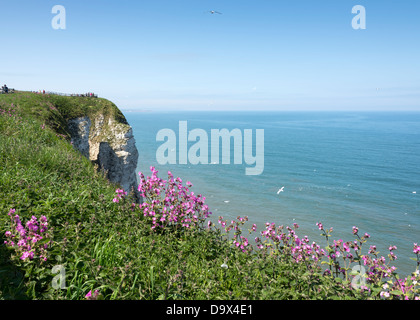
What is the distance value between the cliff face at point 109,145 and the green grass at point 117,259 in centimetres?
2756

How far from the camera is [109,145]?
37.0 meters

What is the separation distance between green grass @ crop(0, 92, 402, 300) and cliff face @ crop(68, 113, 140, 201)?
27556 mm

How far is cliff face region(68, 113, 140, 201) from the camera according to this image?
36.3 meters

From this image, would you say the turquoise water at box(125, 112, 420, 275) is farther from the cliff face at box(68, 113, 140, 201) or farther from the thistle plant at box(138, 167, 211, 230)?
the thistle plant at box(138, 167, 211, 230)

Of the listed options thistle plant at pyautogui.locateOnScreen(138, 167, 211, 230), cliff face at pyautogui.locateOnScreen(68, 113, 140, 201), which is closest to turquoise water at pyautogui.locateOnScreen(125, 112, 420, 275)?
cliff face at pyautogui.locateOnScreen(68, 113, 140, 201)

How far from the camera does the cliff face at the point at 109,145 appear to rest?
1428 inches

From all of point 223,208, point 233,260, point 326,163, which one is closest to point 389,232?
point 223,208

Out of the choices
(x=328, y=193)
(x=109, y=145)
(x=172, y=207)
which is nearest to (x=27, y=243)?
(x=172, y=207)

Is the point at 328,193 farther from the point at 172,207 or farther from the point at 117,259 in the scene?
the point at 117,259

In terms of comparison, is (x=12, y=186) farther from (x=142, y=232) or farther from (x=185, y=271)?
(x=185, y=271)

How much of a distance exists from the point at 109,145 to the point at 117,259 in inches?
1343
